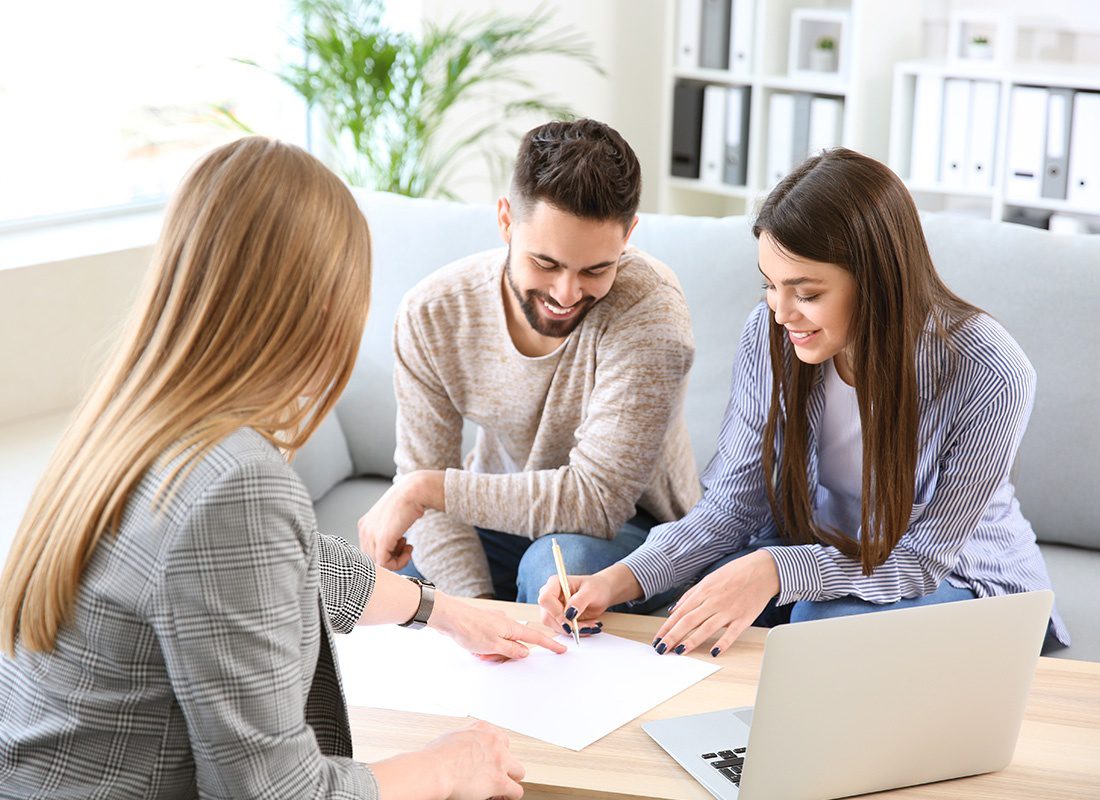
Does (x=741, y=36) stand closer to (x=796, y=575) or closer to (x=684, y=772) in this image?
(x=796, y=575)

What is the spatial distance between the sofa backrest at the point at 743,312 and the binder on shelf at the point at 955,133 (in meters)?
1.48

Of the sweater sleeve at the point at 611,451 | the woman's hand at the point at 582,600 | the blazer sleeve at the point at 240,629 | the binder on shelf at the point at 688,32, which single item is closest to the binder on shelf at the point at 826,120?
the binder on shelf at the point at 688,32

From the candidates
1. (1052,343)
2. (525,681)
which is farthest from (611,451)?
(1052,343)

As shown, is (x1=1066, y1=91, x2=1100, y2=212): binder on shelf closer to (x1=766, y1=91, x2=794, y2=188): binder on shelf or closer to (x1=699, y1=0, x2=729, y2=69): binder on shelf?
(x1=766, y1=91, x2=794, y2=188): binder on shelf

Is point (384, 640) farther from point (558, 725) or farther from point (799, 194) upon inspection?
point (799, 194)

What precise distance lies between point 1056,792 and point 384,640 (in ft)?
2.40

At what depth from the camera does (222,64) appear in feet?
10.8

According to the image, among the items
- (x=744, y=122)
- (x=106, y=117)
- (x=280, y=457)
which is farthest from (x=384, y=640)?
(x=744, y=122)

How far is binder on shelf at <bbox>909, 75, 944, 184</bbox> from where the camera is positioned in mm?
3473

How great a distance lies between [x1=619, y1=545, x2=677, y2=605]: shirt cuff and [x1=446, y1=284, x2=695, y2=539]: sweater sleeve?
173mm

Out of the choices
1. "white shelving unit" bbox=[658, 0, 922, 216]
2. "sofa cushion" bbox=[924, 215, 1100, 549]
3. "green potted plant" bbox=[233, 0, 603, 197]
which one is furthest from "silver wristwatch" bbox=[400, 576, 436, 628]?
"white shelving unit" bbox=[658, 0, 922, 216]

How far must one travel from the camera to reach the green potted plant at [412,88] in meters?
3.00

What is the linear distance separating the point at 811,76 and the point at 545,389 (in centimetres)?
222

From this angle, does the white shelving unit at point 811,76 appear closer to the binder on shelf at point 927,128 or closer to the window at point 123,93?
the binder on shelf at point 927,128
